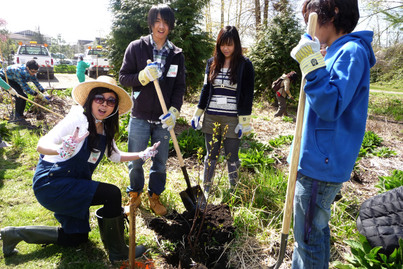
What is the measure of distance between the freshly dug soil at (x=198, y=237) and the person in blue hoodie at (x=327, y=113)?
768mm

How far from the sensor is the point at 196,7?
6.29 m

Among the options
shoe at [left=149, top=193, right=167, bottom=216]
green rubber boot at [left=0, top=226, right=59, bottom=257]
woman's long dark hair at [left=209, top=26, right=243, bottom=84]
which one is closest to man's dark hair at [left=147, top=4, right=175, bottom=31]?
woman's long dark hair at [left=209, top=26, right=243, bottom=84]

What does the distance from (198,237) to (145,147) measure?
1087 millimetres

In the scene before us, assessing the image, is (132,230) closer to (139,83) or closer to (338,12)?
(139,83)

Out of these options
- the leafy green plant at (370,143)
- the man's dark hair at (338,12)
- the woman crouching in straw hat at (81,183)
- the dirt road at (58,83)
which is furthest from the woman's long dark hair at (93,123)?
the dirt road at (58,83)

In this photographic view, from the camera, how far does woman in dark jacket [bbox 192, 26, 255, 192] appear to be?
284cm

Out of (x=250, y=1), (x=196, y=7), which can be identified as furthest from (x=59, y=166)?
(x=250, y=1)

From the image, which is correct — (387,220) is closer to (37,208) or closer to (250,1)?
(37,208)

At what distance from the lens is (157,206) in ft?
9.51

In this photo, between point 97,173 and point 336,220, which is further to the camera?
point 97,173

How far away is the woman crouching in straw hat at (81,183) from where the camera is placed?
208cm

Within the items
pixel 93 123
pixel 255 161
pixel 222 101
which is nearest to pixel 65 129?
pixel 93 123

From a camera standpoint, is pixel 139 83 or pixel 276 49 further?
pixel 276 49

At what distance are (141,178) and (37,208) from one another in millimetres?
Answer: 1338
